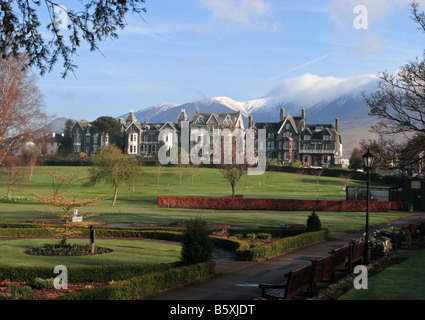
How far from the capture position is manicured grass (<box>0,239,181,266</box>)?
19.5m

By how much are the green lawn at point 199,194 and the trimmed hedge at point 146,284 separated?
69.9 ft

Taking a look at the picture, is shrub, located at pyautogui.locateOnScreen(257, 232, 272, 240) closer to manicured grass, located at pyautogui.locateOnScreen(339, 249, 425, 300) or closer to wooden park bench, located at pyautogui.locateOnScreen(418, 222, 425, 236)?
wooden park bench, located at pyautogui.locateOnScreen(418, 222, 425, 236)

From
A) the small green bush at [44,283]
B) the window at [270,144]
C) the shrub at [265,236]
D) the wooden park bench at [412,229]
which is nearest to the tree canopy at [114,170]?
the shrub at [265,236]

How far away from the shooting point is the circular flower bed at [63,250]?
2141 centimetres

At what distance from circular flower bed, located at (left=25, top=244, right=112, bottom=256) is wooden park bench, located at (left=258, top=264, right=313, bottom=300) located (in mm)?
11146

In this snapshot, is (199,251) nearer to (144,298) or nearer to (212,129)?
(144,298)

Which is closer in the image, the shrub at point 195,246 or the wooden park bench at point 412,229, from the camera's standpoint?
the shrub at point 195,246

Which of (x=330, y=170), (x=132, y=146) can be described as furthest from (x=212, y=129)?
(x=330, y=170)

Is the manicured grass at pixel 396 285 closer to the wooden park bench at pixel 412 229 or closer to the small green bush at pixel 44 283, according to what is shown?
the wooden park bench at pixel 412 229

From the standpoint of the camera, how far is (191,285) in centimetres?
1487

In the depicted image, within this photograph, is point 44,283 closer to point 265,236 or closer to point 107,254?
point 107,254

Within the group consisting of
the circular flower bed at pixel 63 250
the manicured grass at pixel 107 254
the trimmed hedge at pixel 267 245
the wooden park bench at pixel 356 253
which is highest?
the wooden park bench at pixel 356 253

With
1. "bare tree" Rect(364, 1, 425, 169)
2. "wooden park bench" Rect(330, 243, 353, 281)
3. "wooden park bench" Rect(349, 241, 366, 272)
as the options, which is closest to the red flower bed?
"bare tree" Rect(364, 1, 425, 169)

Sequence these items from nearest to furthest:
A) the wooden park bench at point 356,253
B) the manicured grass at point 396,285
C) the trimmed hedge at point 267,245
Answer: the manicured grass at point 396,285 → the wooden park bench at point 356,253 → the trimmed hedge at point 267,245
